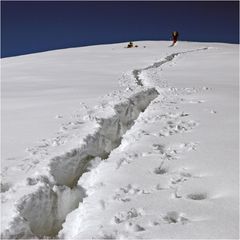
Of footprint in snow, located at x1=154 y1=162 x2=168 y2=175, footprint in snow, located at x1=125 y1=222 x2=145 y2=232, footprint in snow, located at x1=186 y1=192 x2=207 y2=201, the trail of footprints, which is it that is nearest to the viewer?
footprint in snow, located at x1=125 y1=222 x2=145 y2=232

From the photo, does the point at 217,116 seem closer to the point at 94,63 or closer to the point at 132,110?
the point at 132,110

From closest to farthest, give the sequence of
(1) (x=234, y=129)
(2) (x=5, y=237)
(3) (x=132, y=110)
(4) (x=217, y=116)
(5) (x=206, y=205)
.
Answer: (2) (x=5, y=237) < (5) (x=206, y=205) < (1) (x=234, y=129) < (4) (x=217, y=116) < (3) (x=132, y=110)

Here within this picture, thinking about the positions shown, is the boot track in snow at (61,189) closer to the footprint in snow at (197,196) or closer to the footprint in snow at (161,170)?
the footprint in snow at (161,170)

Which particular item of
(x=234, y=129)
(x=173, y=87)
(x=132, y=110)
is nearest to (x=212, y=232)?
(x=234, y=129)

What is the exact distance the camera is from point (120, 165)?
5793 mm

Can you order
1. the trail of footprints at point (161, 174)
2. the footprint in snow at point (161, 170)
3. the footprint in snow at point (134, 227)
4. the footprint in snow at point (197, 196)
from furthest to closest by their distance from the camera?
the footprint in snow at point (161, 170) → the footprint in snow at point (197, 196) → the trail of footprints at point (161, 174) → the footprint in snow at point (134, 227)

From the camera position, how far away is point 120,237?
12.8ft

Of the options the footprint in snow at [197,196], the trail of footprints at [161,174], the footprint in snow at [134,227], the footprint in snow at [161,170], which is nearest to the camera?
the footprint in snow at [134,227]

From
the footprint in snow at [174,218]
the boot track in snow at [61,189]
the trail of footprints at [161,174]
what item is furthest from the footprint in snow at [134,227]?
the boot track in snow at [61,189]

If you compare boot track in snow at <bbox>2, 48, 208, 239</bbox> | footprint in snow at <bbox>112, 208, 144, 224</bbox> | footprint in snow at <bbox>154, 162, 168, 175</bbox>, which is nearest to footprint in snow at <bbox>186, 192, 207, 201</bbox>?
footprint in snow at <bbox>112, 208, 144, 224</bbox>

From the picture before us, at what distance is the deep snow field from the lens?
4.19 m

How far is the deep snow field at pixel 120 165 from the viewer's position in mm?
4191

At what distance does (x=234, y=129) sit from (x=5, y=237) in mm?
4781

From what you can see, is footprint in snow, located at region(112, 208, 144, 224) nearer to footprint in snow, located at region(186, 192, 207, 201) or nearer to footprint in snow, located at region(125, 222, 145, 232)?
footprint in snow, located at region(125, 222, 145, 232)
